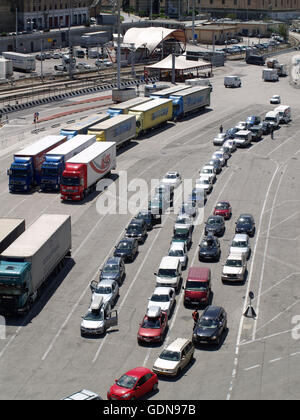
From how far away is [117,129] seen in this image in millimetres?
85688

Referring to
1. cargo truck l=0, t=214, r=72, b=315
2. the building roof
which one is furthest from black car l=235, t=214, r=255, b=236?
the building roof

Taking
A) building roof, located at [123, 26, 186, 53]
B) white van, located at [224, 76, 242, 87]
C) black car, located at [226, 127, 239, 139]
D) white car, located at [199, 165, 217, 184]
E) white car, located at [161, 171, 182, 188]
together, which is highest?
building roof, located at [123, 26, 186, 53]

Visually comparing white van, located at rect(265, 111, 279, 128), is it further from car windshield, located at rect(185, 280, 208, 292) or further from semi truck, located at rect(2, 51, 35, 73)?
semi truck, located at rect(2, 51, 35, 73)

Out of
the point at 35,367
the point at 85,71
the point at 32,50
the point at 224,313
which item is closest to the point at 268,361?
the point at 224,313

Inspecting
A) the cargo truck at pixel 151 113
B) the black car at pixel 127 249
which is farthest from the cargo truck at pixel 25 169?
the cargo truck at pixel 151 113

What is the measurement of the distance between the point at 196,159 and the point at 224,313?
1587 inches

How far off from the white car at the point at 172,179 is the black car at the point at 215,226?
11459 mm

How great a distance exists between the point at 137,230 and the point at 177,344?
19.7 meters

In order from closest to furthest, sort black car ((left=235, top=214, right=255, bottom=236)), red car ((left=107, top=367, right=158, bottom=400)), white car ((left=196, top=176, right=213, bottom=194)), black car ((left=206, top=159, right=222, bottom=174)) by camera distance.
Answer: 1. red car ((left=107, top=367, right=158, bottom=400))
2. black car ((left=235, top=214, right=255, bottom=236))
3. white car ((left=196, top=176, right=213, bottom=194))
4. black car ((left=206, top=159, right=222, bottom=174))

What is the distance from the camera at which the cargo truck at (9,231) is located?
5269 centimetres

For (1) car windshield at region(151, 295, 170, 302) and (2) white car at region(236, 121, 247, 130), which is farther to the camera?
(2) white car at region(236, 121, 247, 130)

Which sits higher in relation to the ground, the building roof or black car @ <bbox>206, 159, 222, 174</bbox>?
the building roof

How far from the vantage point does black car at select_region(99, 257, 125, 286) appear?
171 ft

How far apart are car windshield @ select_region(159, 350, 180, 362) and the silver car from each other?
8.24m
